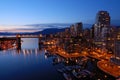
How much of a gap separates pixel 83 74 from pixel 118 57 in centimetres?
496

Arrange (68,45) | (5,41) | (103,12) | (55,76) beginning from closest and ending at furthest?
(55,76) < (68,45) < (5,41) < (103,12)

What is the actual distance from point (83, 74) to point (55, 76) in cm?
294

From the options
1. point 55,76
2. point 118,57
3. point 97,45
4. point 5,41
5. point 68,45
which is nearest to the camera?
point 55,76

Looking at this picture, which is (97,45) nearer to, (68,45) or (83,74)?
(68,45)

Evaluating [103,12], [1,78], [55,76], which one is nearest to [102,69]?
[55,76]

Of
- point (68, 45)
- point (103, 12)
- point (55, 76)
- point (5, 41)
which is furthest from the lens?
point (103, 12)

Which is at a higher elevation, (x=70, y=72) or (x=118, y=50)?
(x=118, y=50)

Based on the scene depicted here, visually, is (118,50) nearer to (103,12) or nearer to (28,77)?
(28,77)

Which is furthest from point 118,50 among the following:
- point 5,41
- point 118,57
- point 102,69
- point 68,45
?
point 5,41

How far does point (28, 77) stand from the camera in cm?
2180

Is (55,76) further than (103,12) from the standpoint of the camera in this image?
No

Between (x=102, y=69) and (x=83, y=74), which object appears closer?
(x=83, y=74)

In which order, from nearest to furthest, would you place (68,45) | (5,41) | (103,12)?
(68,45), (5,41), (103,12)

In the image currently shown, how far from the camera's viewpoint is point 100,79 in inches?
749
